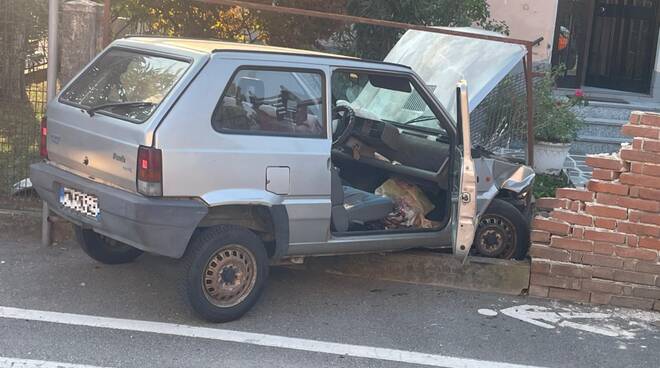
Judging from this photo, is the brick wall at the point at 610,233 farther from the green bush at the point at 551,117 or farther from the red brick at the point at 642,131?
the green bush at the point at 551,117

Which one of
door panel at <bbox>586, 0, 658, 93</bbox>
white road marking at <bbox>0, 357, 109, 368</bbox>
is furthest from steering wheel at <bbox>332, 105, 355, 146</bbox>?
door panel at <bbox>586, 0, 658, 93</bbox>

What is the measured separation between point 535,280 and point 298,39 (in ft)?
13.6

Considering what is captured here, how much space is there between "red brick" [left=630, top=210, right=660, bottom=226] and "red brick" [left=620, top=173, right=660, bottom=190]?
197mm

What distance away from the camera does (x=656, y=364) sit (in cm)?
450

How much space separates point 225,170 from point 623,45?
1101 cm

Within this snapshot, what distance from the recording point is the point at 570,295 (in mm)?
5492

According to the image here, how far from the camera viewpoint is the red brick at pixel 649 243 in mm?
5277

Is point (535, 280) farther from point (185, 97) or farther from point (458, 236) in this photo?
point (185, 97)

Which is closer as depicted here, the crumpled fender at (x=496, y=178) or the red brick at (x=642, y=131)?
the red brick at (x=642, y=131)

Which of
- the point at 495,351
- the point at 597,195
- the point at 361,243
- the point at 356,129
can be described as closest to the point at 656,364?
the point at 495,351

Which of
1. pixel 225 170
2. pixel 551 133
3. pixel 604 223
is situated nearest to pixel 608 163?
pixel 604 223

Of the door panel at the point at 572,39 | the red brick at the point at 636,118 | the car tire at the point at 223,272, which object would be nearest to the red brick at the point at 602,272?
the red brick at the point at 636,118

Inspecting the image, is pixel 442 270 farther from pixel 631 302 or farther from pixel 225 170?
pixel 225 170

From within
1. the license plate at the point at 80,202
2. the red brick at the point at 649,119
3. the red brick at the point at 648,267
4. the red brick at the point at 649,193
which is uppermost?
the red brick at the point at 649,119
